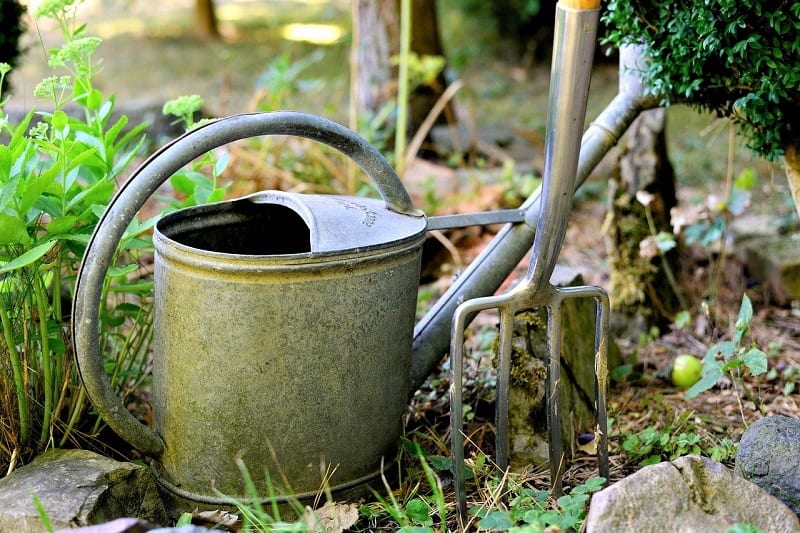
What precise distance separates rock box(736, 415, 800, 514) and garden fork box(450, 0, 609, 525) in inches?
11.0

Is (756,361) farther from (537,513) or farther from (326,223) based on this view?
(326,223)

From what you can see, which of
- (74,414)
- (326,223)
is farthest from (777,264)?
(74,414)

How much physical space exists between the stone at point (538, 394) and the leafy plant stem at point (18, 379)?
3.48ft

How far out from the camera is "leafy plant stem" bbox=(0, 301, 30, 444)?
1.71 metres

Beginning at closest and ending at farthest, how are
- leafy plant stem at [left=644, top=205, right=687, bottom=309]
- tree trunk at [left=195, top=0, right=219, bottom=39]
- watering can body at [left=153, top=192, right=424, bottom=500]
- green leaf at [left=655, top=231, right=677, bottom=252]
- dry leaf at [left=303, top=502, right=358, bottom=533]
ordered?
watering can body at [left=153, top=192, right=424, bottom=500] → dry leaf at [left=303, top=502, right=358, bottom=533] → green leaf at [left=655, top=231, right=677, bottom=252] → leafy plant stem at [left=644, top=205, right=687, bottom=309] → tree trunk at [left=195, top=0, right=219, bottom=39]

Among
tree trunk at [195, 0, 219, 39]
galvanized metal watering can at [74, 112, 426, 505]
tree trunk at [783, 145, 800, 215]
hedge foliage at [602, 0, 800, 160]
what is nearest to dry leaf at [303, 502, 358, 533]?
galvanized metal watering can at [74, 112, 426, 505]

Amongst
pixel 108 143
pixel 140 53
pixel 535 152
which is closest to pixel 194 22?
pixel 140 53

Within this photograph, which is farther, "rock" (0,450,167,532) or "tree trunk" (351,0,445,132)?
"tree trunk" (351,0,445,132)

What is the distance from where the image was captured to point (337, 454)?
1681 millimetres

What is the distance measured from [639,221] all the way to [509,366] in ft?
3.88

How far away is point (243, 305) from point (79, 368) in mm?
320

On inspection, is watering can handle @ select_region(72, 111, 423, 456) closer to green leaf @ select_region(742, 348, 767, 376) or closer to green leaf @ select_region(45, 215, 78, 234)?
green leaf @ select_region(45, 215, 78, 234)

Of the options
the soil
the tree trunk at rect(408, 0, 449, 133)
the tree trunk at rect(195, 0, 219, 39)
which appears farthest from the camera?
the tree trunk at rect(195, 0, 219, 39)

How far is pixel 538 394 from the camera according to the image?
1969 mm
